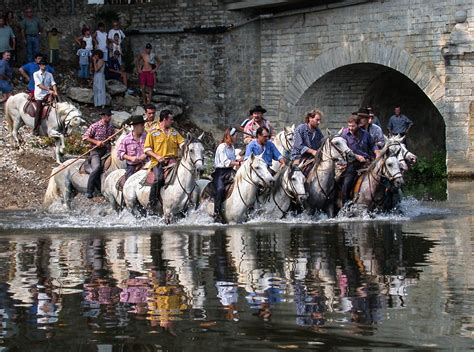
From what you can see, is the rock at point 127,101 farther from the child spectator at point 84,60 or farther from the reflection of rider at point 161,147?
the reflection of rider at point 161,147

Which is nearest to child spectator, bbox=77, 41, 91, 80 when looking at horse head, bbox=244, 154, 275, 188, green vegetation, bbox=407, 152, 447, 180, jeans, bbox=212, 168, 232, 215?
green vegetation, bbox=407, 152, 447, 180

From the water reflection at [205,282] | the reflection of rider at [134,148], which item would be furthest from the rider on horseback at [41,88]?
the water reflection at [205,282]

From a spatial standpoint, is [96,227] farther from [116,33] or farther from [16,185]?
[116,33]

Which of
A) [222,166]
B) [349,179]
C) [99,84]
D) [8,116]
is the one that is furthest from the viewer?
[99,84]

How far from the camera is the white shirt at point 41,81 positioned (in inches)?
1166

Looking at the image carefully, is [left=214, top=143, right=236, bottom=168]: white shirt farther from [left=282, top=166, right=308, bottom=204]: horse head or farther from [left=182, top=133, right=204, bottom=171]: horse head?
[left=282, top=166, right=308, bottom=204]: horse head

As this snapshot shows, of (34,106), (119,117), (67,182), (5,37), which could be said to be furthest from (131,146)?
(5,37)

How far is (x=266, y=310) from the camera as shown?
38.4 feet

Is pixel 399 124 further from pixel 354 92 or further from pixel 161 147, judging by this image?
pixel 161 147

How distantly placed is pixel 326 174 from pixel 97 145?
4677 millimetres

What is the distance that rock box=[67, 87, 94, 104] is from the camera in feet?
115

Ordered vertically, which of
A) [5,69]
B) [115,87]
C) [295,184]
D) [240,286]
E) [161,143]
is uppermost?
[5,69]

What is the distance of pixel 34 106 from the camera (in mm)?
29750

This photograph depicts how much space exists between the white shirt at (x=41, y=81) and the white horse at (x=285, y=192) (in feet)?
32.1
